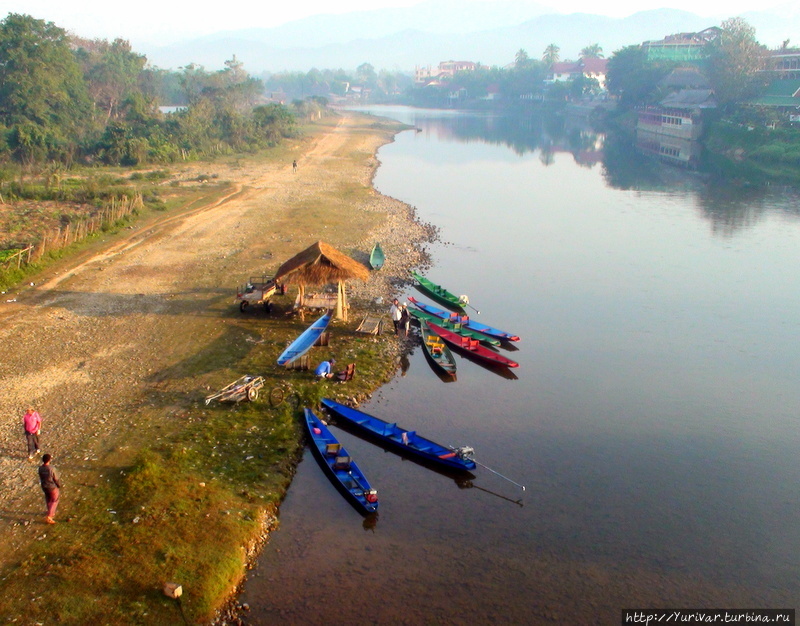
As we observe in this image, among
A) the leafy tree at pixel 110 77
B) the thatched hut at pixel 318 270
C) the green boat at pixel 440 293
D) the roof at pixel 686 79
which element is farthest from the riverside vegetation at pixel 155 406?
the roof at pixel 686 79

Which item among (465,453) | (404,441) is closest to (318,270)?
(404,441)

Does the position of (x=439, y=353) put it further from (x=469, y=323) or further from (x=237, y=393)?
(x=237, y=393)

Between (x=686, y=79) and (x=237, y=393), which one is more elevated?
(x=686, y=79)

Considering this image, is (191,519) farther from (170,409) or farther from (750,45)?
(750,45)

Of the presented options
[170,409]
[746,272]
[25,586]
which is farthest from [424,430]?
[746,272]

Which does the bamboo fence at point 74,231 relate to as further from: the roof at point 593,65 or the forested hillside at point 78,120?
the roof at point 593,65

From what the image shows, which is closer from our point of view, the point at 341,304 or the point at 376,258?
the point at 341,304
